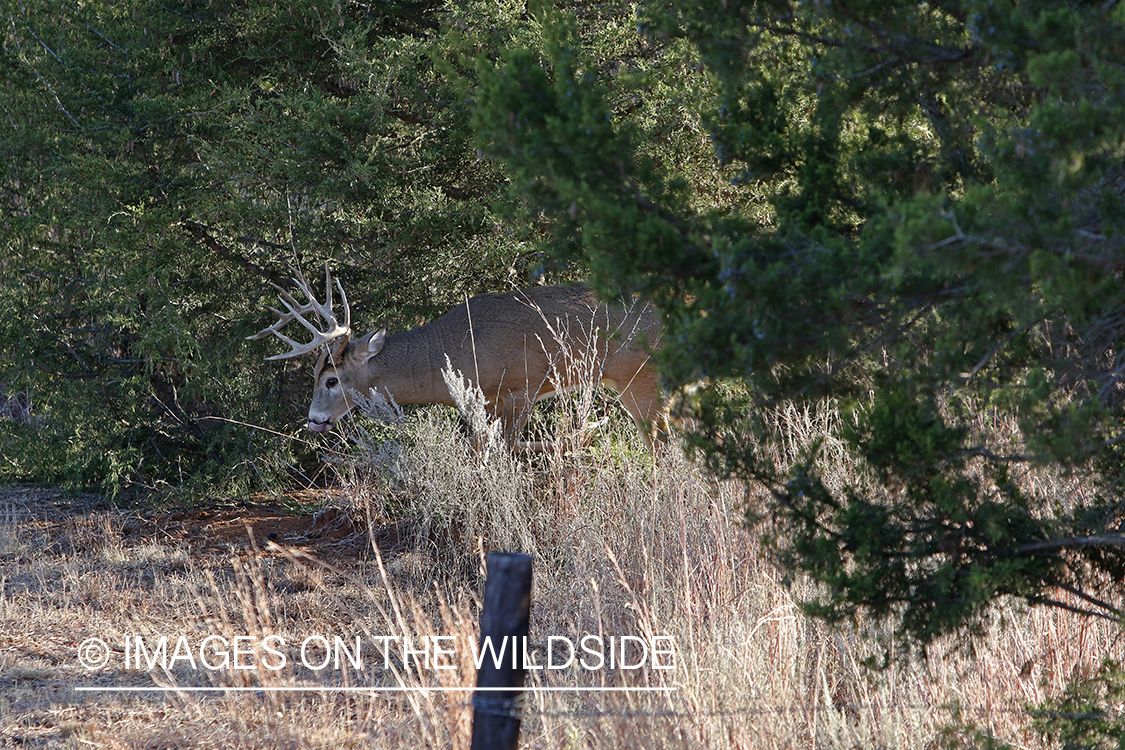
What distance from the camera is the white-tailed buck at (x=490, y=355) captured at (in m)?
8.73

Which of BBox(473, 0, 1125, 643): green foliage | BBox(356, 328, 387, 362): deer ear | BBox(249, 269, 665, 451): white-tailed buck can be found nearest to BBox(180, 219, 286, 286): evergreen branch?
BBox(249, 269, 665, 451): white-tailed buck

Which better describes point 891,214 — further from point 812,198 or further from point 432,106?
point 432,106

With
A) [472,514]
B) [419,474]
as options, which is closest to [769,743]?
[472,514]

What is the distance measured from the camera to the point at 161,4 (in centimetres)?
885

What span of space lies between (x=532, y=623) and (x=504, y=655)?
8.91ft

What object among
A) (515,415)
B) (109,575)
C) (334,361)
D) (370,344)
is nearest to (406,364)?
(370,344)

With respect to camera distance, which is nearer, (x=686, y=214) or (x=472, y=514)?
(x=686, y=214)

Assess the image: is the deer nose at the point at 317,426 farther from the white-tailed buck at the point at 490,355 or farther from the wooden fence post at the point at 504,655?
the wooden fence post at the point at 504,655

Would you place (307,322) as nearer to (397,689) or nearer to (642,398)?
(642,398)

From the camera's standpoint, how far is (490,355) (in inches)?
351

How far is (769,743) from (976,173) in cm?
205

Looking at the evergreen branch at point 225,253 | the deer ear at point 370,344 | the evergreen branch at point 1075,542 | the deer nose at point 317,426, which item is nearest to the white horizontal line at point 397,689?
the evergreen branch at point 1075,542

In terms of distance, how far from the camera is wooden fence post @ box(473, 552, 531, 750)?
304cm

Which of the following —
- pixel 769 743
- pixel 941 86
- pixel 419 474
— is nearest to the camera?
pixel 941 86
